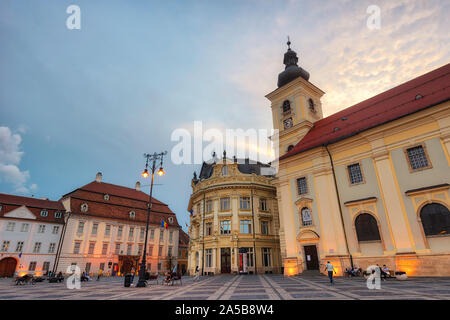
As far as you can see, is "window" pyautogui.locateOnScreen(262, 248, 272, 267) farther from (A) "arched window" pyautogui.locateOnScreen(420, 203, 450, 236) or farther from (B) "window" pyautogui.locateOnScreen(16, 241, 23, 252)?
(B) "window" pyautogui.locateOnScreen(16, 241, 23, 252)

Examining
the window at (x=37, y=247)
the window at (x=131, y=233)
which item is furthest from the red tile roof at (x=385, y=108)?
the window at (x=37, y=247)

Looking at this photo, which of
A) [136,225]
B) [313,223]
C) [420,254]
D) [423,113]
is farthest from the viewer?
[136,225]

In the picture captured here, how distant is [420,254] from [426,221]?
2.40 meters

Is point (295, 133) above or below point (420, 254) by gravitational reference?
above

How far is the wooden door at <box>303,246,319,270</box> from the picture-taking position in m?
22.8

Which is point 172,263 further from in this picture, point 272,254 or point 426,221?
point 426,221

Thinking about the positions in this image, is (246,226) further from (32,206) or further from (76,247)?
(32,206)

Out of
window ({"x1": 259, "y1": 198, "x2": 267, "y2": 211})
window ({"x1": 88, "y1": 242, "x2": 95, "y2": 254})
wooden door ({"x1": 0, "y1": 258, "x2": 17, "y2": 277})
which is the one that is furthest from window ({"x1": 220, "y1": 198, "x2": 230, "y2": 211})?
wooden door ({"x1": 0, "y1": 258, "x2": 17, "y2": 277})

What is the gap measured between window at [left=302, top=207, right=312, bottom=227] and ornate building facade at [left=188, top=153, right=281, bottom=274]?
39.5ft

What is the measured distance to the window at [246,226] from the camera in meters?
35.5
